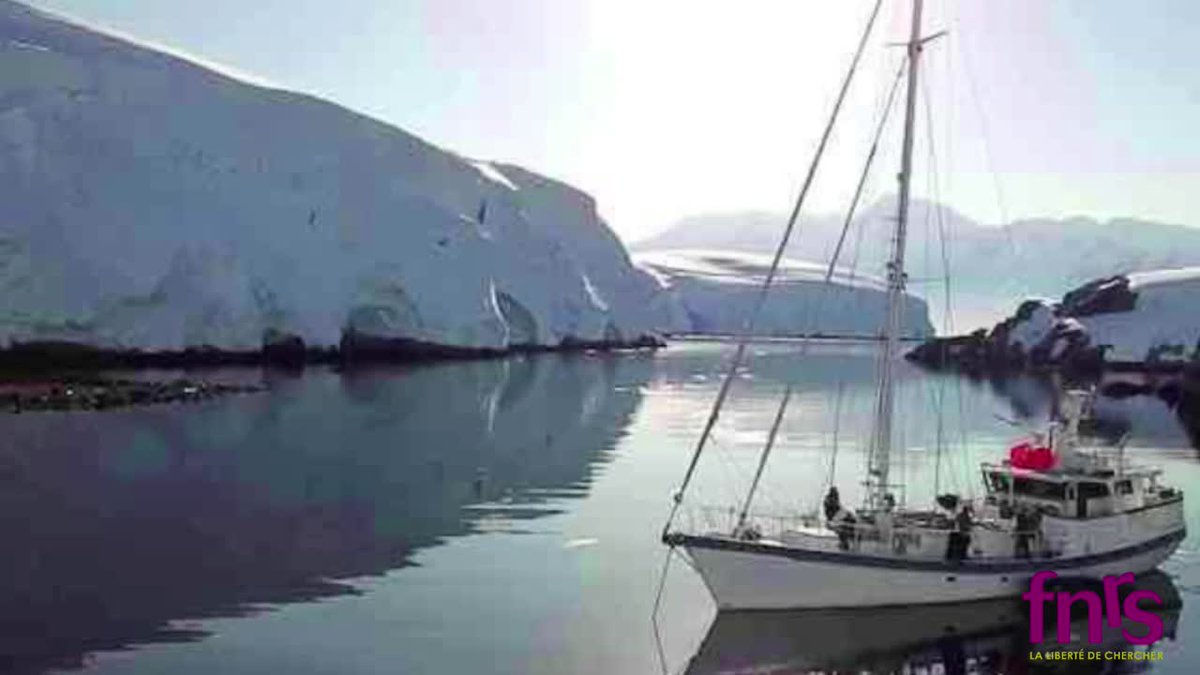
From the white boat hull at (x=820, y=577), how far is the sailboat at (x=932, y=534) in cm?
2

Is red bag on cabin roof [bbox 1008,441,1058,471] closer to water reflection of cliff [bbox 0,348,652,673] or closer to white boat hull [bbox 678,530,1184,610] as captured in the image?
white boat hull [bbox 678,530,1184,610]

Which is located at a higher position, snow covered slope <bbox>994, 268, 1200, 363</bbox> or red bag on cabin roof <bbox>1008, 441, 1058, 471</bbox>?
snow covered slope <bbox>994, 268, 1200, 363</bbox>

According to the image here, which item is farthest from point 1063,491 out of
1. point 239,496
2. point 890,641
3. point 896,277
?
point 239,496

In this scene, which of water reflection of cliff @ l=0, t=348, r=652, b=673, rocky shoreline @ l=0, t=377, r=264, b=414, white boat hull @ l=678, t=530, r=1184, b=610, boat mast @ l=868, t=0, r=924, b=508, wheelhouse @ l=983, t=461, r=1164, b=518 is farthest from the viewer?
rocky shoreline @ l=0, t=377, r=264, b=414

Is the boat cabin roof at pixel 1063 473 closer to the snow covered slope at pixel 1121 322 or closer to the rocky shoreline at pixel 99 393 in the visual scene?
the rocky shoreline at pixel 99 393

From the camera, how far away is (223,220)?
76312 millimetres

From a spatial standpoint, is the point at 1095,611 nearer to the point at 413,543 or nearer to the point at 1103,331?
the point at 413,543

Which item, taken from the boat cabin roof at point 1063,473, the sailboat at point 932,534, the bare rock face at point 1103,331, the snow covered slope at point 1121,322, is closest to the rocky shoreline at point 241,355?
the bare rock face at point 1103,331

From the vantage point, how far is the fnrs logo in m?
21.5

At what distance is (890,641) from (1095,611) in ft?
15.2

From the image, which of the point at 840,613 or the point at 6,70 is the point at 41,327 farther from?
the point at 840,613

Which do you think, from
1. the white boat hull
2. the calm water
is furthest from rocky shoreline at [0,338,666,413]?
the white boat hull

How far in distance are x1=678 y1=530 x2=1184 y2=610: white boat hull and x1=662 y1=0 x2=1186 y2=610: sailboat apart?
0.02 m

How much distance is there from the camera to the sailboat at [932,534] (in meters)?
21.8
